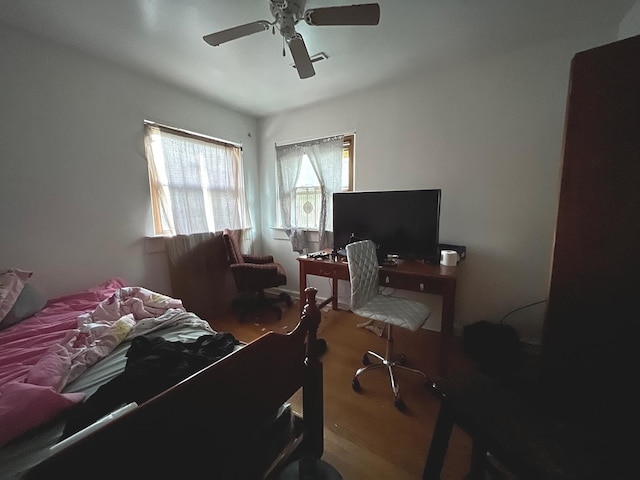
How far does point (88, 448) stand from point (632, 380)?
169cm

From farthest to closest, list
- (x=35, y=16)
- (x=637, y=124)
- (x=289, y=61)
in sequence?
(x=289, y=61)
(x=35, y=16)
(x=637, y=124)

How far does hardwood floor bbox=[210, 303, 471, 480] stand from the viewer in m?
1.25

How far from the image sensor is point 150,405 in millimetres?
566

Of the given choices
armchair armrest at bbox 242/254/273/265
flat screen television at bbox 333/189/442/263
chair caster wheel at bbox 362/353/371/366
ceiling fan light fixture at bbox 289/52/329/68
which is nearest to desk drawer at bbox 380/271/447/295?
flat screen television at bbox 333/189/442/263

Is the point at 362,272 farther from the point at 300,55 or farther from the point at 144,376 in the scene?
the point at 300,55

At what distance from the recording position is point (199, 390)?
0.66m

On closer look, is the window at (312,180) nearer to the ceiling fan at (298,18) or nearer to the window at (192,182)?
the window at (192,182)

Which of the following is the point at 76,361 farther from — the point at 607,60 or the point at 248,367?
the point at 607,60

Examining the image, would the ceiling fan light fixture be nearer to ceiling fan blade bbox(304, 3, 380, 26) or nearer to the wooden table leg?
ceiling fan blade bbox(304, 3, 380, 26)

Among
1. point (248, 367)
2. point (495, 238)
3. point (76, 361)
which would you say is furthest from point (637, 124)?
point (76, 361)

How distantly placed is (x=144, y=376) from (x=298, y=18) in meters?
2.00

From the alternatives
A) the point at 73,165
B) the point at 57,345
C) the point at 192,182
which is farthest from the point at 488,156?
the point at 73,165

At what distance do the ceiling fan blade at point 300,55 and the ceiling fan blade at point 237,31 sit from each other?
18 centimetres

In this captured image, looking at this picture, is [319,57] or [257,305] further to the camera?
[257,305]
